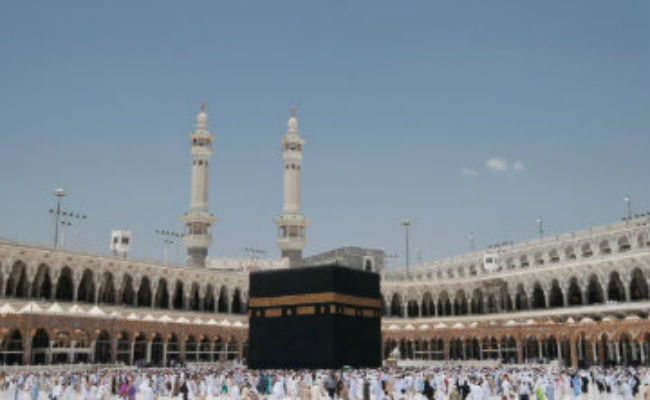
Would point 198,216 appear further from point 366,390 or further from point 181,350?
point 366,390

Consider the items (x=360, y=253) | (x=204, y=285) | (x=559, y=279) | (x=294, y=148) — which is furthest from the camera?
(x=360, y=253)

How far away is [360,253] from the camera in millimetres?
58906

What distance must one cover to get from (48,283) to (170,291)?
6.75m

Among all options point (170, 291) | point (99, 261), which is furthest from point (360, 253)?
point (99, 261)

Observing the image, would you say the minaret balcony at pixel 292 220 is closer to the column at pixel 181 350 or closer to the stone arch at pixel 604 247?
the column at pixel 181 350

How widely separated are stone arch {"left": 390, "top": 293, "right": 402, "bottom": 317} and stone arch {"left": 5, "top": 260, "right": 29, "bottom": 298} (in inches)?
978

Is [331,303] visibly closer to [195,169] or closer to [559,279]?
[559,279]

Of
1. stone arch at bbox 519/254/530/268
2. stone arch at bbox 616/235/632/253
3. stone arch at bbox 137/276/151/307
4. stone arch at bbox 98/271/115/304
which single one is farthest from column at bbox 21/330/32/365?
stone arch at bbox 519/254/530/268

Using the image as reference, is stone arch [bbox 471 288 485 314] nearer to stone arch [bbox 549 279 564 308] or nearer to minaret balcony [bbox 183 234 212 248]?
stone arch [bbox 549 279 564 308]

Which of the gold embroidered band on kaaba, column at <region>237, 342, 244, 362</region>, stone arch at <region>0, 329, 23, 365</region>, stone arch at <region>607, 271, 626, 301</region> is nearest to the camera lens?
the gold embroidered band on kaaba

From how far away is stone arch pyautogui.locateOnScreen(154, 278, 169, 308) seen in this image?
41.3 metres

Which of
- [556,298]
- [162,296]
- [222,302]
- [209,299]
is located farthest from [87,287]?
[556,298]

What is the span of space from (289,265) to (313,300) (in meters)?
24.7

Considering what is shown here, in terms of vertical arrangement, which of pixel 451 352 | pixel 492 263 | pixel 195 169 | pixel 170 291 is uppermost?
pixel 195 169
